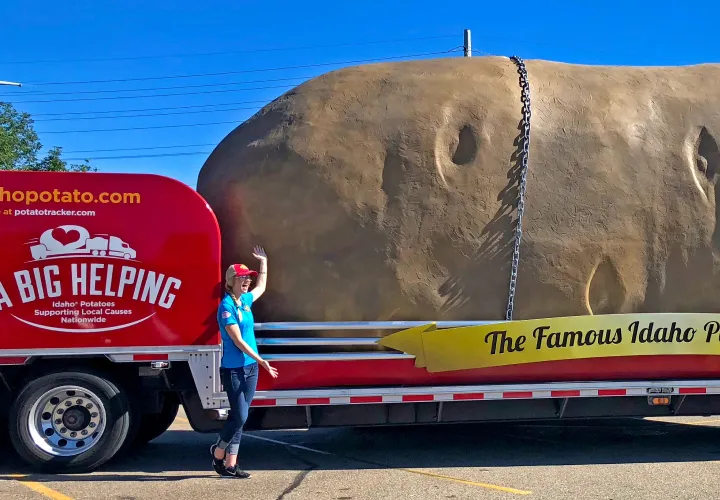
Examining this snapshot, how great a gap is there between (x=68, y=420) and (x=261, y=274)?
198cm

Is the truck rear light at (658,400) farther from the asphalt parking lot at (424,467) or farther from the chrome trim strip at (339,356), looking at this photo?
the chrome trim strip at (339,356)

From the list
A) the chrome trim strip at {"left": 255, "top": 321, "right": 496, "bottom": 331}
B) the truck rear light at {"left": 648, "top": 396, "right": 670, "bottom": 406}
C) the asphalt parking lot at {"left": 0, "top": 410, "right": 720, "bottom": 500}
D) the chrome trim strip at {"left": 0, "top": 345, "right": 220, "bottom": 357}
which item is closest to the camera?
the asphalt parking lot at {"left": 0, "top": 410, "right": 720, "bottom": 500}

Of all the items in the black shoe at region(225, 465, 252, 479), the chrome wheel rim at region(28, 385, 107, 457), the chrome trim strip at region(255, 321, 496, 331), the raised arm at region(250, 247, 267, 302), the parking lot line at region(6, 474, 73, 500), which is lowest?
Result: the parking lot line at region(6, 474, 73, 500)

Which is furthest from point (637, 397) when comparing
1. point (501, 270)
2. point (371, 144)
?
point (371, 144)

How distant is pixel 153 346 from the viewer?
6.10 meters

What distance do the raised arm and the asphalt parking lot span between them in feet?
4.95

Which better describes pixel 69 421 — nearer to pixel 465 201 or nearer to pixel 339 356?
pixel 339 356

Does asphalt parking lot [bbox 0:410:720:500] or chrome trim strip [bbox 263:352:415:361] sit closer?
asphalt parking lot [bbox 0:410:720:500]

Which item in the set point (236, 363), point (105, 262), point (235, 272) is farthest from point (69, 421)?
point (235, 272)

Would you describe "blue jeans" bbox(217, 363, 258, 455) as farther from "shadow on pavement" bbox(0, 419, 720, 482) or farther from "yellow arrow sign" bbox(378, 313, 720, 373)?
"yellow arrow sign" bbox(378, 313, 720, 373)

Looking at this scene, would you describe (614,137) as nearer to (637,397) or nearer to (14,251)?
(637,397)

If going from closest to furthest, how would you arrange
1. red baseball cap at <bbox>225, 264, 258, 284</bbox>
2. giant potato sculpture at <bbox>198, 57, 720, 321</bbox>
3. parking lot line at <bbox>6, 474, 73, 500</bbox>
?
1. parking lot line at <bbox>6, 474, 73, 500</bbox>
2. red baseball cap at <bbox>225, 264, 258, 284</bbox>
3. giant potato sculpture at <bbox>198, 57, 720, 321</bbox>

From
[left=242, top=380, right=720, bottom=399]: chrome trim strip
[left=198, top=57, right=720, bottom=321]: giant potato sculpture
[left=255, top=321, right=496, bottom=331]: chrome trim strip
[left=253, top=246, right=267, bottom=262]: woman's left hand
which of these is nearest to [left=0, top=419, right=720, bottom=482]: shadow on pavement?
[left=242, top=380, right=720, bottom=399]: chrome trim strip

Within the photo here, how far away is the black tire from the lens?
698 centimetres
